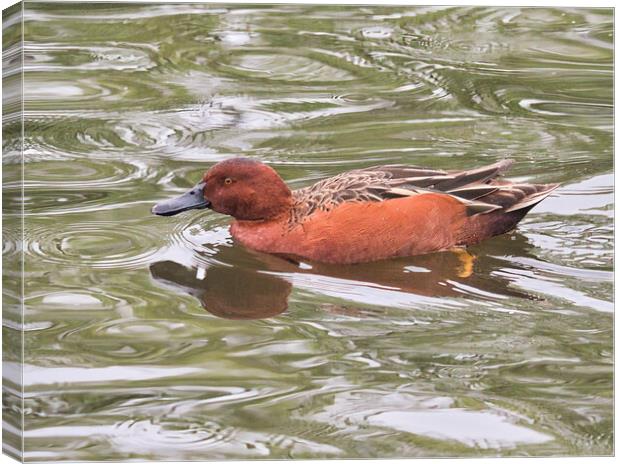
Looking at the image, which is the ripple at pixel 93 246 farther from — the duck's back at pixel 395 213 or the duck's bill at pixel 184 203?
the duck's back at pixel 395 213

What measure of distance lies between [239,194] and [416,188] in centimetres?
88

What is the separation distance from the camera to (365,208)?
7.01 m

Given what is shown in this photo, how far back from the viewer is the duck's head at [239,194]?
670 centimetres

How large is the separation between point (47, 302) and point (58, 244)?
276 millimetres

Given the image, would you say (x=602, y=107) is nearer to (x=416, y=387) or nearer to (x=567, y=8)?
(x=567, y=8)

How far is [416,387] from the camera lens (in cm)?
634

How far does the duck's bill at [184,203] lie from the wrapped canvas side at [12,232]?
2.40 ft

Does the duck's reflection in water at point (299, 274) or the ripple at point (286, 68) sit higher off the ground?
the ripple at point (286, 68)

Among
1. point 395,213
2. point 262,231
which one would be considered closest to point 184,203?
point 262,231

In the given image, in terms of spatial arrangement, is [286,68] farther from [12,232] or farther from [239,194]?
[12,232]

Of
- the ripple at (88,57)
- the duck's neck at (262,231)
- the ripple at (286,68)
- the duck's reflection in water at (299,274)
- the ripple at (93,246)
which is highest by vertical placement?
the ripple at (88,57)

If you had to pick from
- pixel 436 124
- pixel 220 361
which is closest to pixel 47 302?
pixel 220 361

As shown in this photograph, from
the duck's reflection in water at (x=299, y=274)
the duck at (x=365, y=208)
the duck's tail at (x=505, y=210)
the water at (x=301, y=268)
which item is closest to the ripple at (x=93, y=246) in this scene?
the water at (x=301, y=268)

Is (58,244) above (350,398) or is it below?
above
